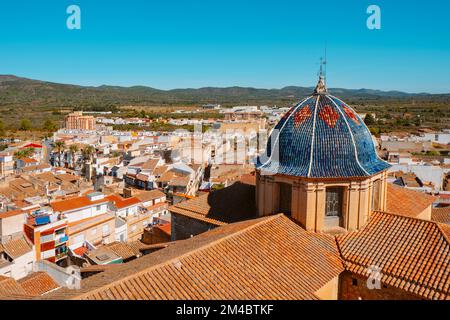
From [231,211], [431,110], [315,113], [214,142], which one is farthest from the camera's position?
[431,110]

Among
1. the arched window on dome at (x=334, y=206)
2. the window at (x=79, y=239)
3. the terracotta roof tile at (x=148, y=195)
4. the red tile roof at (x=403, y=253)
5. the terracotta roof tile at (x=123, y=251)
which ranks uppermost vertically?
the arched window on dome at (x=334, y=206)

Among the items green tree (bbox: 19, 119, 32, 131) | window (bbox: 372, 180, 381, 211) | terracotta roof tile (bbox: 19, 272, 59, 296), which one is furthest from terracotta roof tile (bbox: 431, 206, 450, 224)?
green tree (bbox: 19, 119, 32, 131)

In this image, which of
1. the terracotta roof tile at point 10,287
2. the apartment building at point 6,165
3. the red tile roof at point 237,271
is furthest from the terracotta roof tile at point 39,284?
the apartment building at point 6,165

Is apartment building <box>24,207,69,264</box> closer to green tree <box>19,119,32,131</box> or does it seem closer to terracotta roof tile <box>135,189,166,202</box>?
terracotta roof tile <box>135,189,166,202</box>

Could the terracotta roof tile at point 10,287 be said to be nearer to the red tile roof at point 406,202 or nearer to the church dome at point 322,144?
the church dome at point 322,144

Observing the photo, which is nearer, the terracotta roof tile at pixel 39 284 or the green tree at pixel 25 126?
the terracotta roof tile at pixel 39 284

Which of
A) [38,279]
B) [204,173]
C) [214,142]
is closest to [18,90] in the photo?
[214,142]

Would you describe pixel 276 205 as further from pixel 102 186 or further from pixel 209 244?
pixel 102 186

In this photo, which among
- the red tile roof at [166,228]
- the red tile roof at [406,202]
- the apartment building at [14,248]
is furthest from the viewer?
the red tile roof at [166,228]
